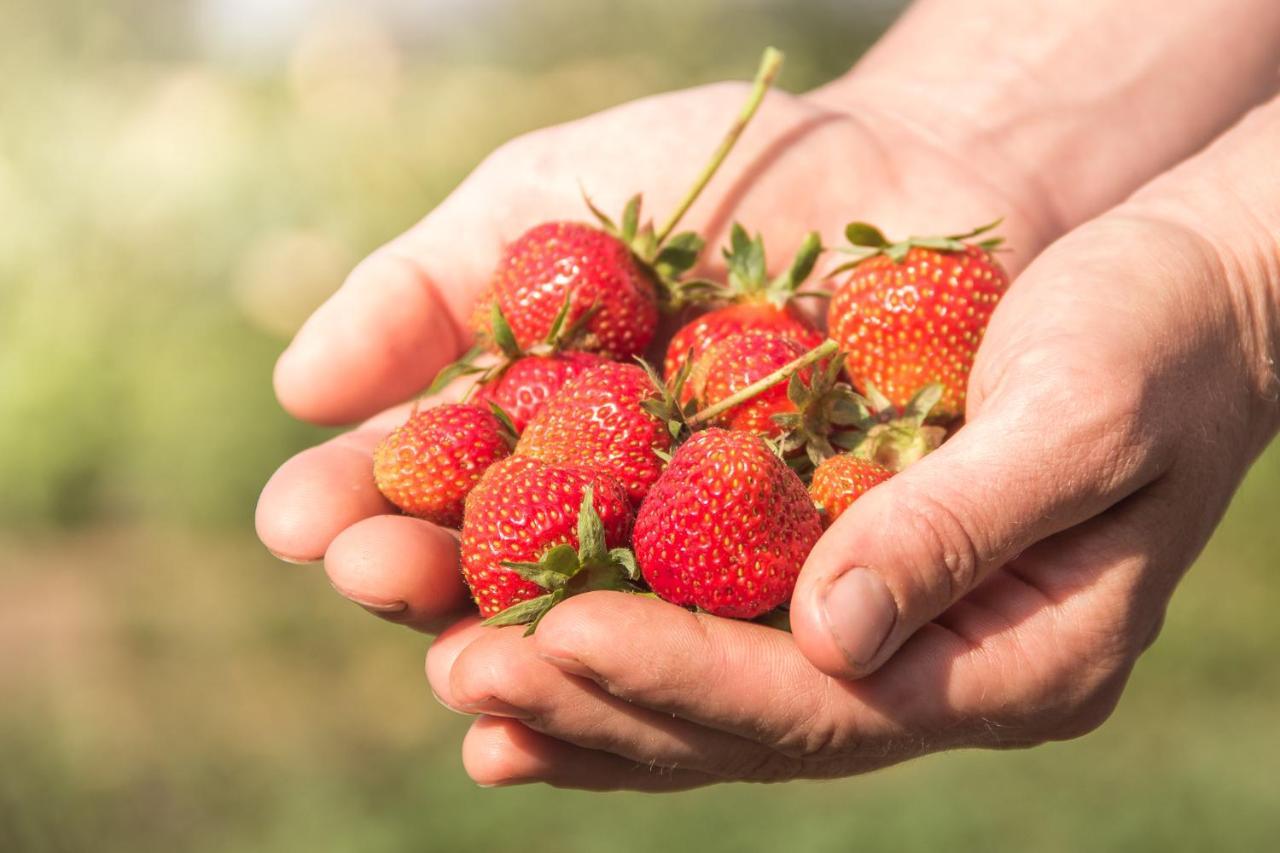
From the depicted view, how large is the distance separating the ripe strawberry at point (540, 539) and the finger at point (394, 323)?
23.5 inches

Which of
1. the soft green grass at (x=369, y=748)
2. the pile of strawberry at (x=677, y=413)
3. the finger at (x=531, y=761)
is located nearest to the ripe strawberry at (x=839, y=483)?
the pile of strawberry at (x=677, y=413)

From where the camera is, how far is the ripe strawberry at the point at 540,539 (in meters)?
1.32

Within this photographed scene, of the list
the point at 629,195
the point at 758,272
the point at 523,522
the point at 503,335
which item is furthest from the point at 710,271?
the point at 523,522

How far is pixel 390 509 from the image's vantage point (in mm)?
1645

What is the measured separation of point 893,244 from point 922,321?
0.43 ft

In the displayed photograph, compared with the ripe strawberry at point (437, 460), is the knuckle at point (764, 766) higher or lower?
lower

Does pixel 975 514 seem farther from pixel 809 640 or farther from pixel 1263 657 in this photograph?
pixel 1263 657

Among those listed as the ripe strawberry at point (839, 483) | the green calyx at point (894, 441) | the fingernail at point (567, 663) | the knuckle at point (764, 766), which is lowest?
the knuckle at point (764, 766)

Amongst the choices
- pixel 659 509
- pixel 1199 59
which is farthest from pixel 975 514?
pixel 1199 59

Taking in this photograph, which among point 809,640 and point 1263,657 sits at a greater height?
point 809,640

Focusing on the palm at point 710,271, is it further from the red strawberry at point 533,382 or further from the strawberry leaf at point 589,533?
Answer: the red strawberry at point 533,382

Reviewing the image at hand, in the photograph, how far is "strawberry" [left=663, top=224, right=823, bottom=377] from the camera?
173 centimetres

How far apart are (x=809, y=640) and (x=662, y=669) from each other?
14cm

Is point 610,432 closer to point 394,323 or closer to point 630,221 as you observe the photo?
point 630,221
